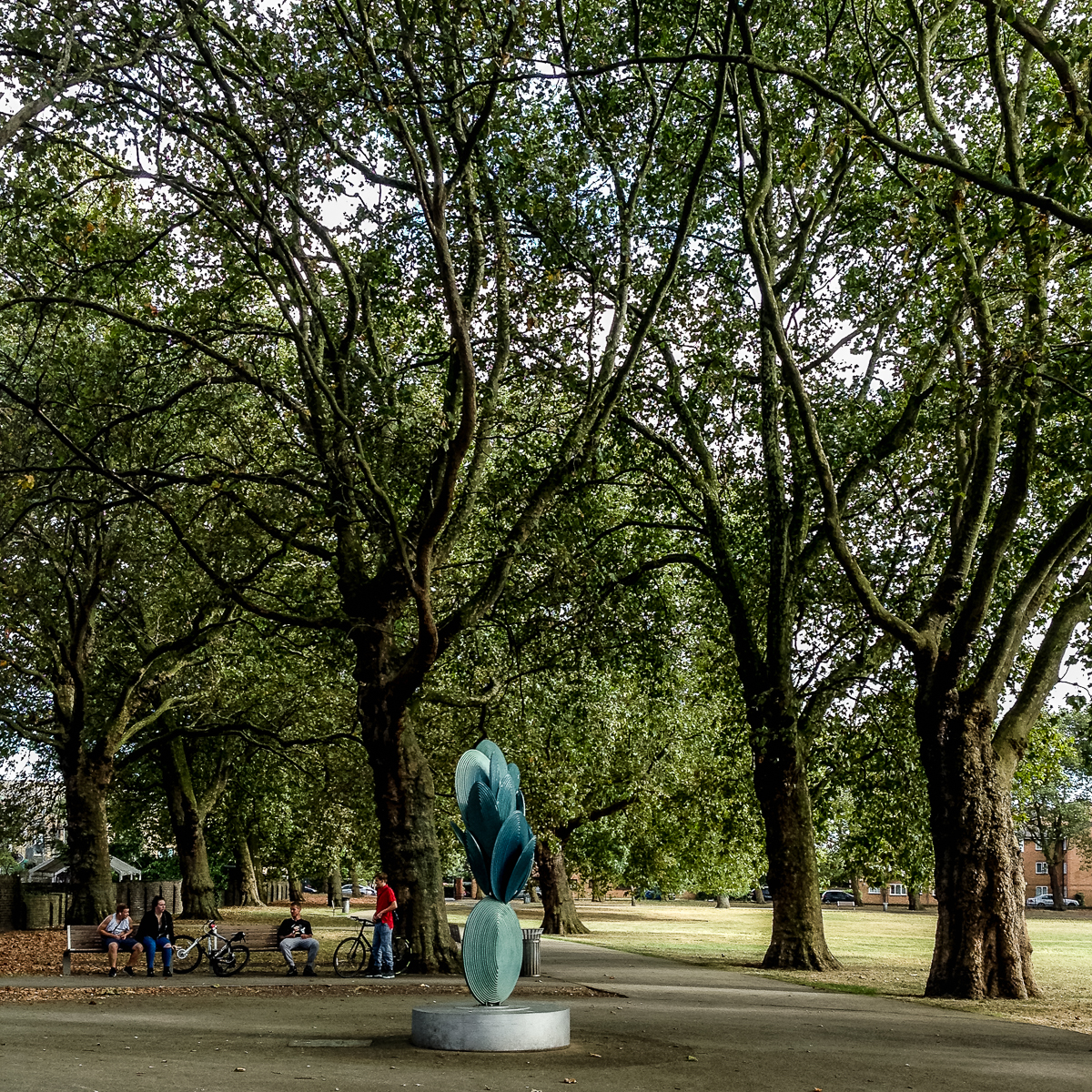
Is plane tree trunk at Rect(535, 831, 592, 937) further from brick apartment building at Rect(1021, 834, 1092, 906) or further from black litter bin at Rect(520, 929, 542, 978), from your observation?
brick apartment building at Rect(1021, 834, 1092, 906)

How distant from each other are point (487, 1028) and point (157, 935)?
10.6 meters

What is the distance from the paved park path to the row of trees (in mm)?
3165

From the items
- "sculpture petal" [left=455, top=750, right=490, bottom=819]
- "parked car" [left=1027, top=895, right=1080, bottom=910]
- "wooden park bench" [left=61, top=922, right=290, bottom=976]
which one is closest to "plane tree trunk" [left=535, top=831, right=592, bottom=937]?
"wooden park bench" [left=61, top=922, right=290, bottom=976]

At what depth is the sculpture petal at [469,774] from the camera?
11.8 metres

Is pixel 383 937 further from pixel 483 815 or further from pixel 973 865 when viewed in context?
pixel 973 865

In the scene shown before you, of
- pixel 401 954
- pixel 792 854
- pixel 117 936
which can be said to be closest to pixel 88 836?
pixel 117 936

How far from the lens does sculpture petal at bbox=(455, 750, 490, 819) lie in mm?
11812

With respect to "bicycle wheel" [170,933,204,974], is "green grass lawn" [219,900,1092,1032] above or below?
below

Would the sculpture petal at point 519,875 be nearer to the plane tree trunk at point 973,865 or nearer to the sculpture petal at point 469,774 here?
the sculpture petal at point 469,774

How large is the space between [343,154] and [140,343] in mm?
4866

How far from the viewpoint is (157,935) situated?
62.8 ft

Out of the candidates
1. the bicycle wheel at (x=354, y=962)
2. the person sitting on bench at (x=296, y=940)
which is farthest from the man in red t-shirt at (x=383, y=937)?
the person sitting on bench at (x=296, y=940)

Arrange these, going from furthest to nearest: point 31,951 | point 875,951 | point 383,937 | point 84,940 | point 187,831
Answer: point 187,831 < point 875,951 < point 31,951 < point 84,940 < point 383,937

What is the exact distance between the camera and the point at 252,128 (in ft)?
48.7
